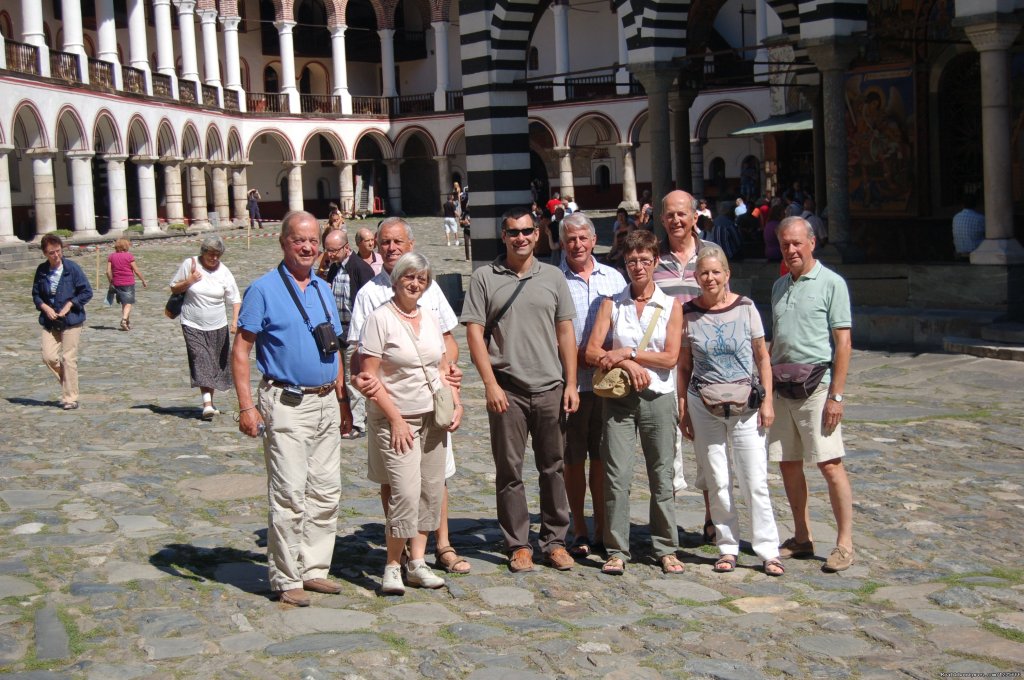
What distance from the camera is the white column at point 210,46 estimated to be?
40.5 m

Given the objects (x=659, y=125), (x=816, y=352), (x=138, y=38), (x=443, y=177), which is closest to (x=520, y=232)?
(x=816, y=352)

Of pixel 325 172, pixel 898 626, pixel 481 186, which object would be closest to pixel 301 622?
pixel 898 626

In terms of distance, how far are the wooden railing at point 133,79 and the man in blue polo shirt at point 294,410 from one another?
31401mm

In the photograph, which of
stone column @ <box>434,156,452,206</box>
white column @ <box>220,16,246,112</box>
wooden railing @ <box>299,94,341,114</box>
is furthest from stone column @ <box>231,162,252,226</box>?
stone column @ <box>434,156,452,206</box>

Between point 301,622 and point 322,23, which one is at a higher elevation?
point 322,23

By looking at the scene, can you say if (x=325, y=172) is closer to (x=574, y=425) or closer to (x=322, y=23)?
(x=322, y=23)

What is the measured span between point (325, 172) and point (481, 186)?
3308 cm

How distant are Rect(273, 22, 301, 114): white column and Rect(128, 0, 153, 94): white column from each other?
8.72 metres

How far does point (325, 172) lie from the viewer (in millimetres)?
49219

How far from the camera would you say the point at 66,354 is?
10.7m

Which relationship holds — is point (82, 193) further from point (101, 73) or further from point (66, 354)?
point (66, 354)

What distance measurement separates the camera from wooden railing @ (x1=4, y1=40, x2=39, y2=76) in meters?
28.8

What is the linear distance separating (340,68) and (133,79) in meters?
11.5

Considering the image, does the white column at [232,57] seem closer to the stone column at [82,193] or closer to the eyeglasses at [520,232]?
the stone column at [82,193]
